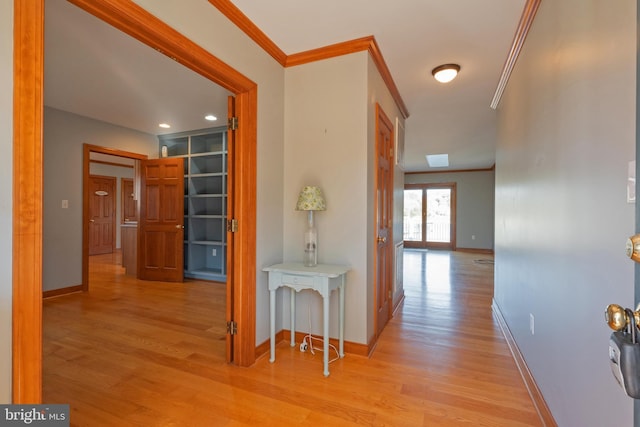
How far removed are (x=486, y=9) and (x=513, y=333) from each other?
2.45m

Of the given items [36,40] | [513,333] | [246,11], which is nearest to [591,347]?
[513,333]

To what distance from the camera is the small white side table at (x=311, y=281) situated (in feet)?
6.77

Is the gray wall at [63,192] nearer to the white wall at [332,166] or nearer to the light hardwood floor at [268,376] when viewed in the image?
the light hardwood floor at [268,376]

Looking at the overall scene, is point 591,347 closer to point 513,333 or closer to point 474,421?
point 474,421

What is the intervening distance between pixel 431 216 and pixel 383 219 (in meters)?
7.09

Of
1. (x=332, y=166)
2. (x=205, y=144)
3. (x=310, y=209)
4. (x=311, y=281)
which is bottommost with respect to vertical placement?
(x=311, y=281)

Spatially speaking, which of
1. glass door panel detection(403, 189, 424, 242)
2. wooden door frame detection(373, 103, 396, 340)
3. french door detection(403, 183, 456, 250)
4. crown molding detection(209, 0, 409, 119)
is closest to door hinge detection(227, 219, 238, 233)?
wooden door frame detection(373, 103, 396, 340)

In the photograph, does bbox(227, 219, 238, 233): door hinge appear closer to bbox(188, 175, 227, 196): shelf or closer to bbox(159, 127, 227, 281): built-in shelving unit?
Result: bbox(159, 127, 227, 281): built-in shelving unit

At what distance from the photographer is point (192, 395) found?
5.90ft

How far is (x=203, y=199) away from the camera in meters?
5.16

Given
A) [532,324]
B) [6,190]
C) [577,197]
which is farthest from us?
[532,324]

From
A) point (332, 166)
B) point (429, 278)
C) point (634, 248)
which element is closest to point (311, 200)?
point (332, 166)

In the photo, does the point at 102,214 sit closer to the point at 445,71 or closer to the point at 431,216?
the point at 445,71

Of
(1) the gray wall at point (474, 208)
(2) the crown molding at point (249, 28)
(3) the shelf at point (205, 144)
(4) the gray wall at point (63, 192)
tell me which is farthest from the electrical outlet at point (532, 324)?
(1) the gray wall at point (474, 208)
